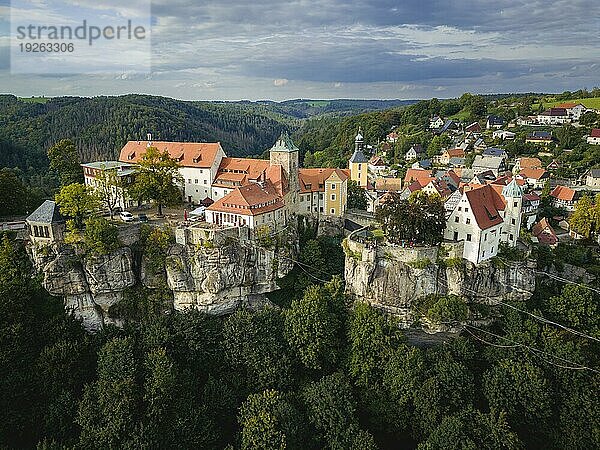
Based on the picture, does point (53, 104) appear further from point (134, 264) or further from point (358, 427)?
point (358, 427)

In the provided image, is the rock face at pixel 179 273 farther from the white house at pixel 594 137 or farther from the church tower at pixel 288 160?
the white house at pixel 594 137

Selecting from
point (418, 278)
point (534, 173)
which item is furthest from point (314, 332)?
point (534, 173)

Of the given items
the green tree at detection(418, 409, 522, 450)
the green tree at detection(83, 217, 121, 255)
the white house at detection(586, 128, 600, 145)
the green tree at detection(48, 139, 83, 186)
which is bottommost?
the green tree at detection(418, 409, 522, 450)

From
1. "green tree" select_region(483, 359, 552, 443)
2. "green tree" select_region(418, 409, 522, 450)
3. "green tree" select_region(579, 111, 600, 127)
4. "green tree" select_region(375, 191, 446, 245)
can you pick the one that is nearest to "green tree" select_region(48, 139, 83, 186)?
"green tree" select_region(375, 191, 446, 245)

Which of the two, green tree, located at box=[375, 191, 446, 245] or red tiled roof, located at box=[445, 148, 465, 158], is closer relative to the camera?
green tree, located at box=[375, 191, 446, 245]

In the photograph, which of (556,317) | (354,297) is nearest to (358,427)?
(354,297)

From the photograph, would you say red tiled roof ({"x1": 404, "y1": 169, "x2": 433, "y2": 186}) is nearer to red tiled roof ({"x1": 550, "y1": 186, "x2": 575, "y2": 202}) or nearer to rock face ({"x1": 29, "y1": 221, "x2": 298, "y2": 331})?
red tiled roof ({"x1": 550, "y1": 186, "x2": 575, "y2": 202})
